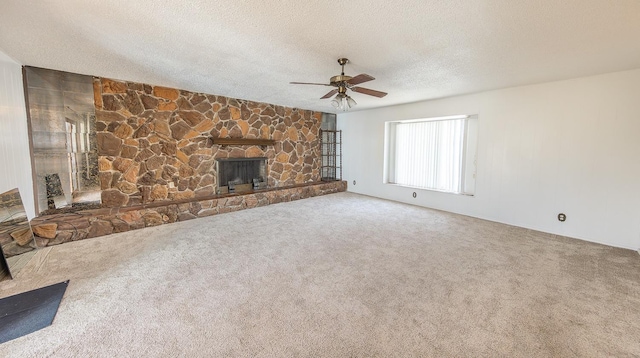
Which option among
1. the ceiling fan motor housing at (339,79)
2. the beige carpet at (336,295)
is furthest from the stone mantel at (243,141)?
the ceiling fan motor housing at (339,79)

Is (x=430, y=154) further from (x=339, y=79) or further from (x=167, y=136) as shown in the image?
(x=167, y=136)

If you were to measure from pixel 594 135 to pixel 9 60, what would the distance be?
758 centimetres

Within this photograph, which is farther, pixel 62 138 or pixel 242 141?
pixel 242 141

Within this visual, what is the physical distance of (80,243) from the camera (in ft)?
Answer: 11.4

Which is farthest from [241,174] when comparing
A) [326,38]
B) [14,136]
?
[326,38]

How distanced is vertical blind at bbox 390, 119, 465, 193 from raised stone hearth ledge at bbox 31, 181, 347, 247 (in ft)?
9.41

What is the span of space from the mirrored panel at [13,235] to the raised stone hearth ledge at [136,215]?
257 millimetres

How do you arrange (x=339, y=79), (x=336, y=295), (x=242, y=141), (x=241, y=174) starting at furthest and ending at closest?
1. (x=241, y=174)
2. (x=242, y=141)
3. (x=339, y=79)
4. (x=336, y=295)

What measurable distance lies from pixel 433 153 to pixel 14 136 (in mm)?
6640

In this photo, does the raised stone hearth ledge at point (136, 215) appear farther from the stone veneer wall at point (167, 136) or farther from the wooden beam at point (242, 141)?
the wooden beam at point (242, 141)

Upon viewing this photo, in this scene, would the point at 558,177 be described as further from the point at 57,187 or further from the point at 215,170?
the point at 57,187

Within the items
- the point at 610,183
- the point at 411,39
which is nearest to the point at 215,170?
the point at 411,39

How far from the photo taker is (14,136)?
3137 mm

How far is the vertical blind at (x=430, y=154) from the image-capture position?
523cm
